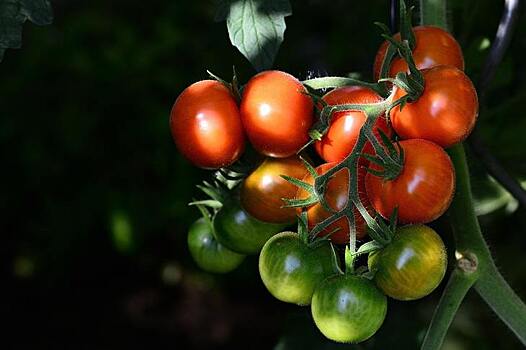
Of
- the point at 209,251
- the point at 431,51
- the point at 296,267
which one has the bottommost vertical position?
the point at 209,251

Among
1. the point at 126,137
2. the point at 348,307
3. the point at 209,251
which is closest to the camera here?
the point at 348,307

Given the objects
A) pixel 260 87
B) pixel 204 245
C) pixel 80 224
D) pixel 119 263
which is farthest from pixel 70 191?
pixel 260 87

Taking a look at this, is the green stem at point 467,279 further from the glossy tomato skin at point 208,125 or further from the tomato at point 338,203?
the glossy tomato skin at point 208,125

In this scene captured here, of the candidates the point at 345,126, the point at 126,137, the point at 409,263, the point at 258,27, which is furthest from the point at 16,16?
the point at 126,137

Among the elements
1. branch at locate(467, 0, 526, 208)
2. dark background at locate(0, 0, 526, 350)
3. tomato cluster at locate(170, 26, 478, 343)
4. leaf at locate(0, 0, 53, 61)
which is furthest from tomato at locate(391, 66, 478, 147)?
dark background at locate(0, 0, 526, 350)

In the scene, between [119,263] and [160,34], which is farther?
[119,263]

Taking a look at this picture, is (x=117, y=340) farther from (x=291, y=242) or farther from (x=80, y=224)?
(x=291, y=242)

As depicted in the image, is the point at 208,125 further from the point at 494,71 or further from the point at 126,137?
the point at 126,137
